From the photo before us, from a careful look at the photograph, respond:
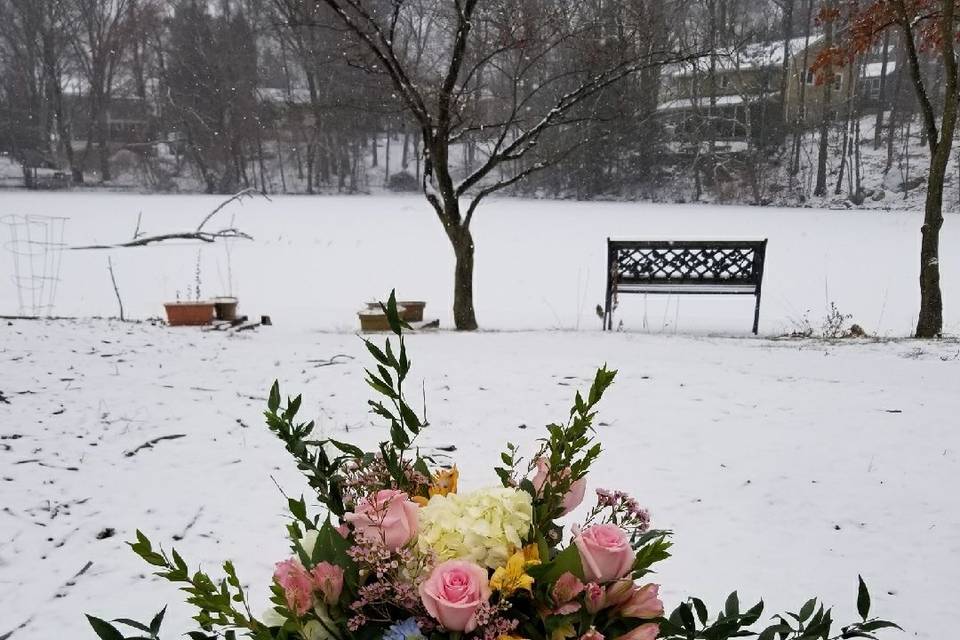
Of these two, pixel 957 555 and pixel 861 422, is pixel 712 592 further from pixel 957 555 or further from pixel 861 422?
pixel 861 422

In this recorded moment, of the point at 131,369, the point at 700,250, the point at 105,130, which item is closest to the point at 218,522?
the point at 131,369

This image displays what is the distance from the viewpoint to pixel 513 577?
2.60ft

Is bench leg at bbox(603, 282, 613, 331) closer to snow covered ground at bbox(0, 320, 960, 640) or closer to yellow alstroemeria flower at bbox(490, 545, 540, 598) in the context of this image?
snow covered ground at bbox(0, 320, 960, 640)

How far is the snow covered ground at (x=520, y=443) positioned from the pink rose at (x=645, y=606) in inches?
44.7

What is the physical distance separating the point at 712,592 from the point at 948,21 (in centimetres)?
686

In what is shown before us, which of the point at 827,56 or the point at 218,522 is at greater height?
the point at 827,56

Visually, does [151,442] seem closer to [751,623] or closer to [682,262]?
[751,623]

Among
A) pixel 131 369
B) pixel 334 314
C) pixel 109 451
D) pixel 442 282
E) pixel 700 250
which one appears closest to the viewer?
pixel 109 451

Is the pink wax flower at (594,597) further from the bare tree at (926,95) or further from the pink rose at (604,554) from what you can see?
the bare tree at (926,95)

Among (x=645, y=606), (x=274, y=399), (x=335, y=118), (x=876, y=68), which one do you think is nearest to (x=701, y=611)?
(x=645, y=606)

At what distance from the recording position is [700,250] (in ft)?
27.9

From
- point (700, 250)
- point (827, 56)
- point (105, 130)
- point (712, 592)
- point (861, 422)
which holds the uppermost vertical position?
point (105, 130)

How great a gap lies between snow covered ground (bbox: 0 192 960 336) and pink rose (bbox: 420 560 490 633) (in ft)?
27.5

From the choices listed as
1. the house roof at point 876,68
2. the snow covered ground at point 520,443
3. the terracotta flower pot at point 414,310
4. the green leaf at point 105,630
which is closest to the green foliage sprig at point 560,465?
the green leaf at point 105,630
